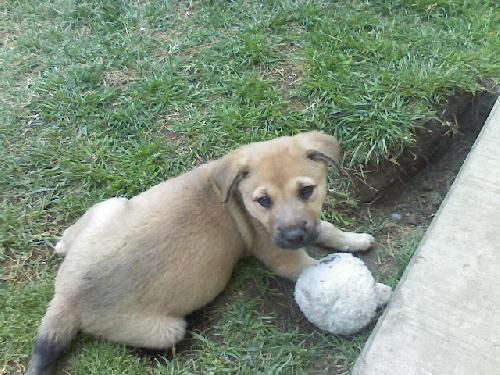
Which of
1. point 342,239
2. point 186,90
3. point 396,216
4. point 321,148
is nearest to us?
point 321,148

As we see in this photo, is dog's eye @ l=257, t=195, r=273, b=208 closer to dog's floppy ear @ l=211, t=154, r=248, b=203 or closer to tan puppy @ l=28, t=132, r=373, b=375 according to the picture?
tan puppy @ l=28, t=132, r=373, b=375

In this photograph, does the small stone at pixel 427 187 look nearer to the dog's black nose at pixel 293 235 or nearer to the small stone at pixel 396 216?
the small stone at pixel 396 216

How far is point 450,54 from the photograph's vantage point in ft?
18.1

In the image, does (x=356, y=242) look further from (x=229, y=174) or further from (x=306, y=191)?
(x=229, y=174)

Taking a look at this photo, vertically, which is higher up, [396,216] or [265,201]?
[265,201]

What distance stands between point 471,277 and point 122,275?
6.42 feet

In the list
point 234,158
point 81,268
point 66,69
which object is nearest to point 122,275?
point 81,268

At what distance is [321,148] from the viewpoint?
13.2ft

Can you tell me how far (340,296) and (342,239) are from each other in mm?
741

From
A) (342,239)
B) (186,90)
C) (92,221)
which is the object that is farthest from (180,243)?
(186,90)

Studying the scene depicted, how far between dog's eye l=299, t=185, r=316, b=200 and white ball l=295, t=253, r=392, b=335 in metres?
0.44

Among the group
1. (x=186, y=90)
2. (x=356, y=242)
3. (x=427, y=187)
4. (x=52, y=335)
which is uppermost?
(x=186, y=90)

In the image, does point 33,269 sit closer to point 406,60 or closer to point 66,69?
point 66,69

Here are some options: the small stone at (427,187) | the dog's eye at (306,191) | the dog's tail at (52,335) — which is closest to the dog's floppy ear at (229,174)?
the dog's eye at (306,191)
